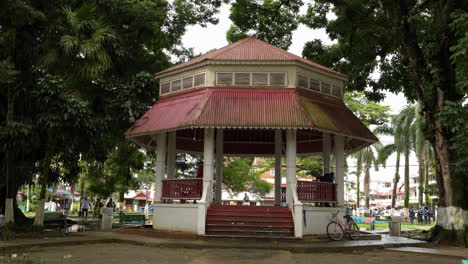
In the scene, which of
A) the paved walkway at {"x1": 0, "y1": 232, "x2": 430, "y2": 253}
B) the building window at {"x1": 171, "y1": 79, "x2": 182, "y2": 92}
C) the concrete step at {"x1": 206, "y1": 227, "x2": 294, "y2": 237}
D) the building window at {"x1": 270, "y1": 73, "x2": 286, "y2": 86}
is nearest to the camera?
the paved walkway at {"x1": 0, "y1": 232, "x2": 430, "y2": 253}

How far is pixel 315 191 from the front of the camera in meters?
17.0

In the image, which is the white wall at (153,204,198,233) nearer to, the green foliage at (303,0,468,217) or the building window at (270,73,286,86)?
the building window at (270,73,286,86)

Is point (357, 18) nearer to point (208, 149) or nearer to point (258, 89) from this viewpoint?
point (258, 89)

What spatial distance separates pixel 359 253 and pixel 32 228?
12.2 m

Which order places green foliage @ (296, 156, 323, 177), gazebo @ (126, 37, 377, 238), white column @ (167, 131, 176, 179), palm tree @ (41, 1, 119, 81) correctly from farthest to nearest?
1. green foliage @ (296, 156, 323, 177)
2. white column @ (167, 131, 176, 179)
3. palm tree @ (41, 1, 119, 81)
4. gazebo @ (126, 37, 377, 238)

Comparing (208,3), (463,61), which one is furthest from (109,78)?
(463,61)

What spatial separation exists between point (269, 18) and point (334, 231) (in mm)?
14096

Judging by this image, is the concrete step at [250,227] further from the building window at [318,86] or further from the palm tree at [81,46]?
the palm tree at [81,46]

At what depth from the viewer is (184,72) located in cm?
1834

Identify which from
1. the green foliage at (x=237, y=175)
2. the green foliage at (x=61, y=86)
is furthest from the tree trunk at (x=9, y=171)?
the green foliage at (x=237, y=175)

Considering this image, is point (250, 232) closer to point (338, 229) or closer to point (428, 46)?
point (338, 229)

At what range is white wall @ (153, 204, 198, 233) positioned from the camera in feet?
52.6

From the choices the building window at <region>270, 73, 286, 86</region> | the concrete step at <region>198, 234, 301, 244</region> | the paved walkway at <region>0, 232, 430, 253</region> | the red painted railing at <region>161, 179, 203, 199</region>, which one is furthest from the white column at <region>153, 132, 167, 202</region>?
the building window at <region>270, 73, 286, 86</region>

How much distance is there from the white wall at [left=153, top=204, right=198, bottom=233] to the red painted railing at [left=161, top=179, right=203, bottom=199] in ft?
2.16
